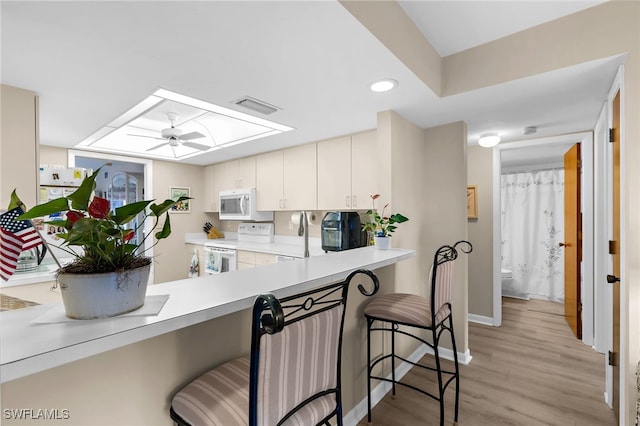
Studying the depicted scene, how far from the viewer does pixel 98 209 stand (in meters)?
0.69

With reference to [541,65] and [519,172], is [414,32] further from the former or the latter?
[519,172]

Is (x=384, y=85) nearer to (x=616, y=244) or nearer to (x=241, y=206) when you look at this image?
(x=616, y=244)

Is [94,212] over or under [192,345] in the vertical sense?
over

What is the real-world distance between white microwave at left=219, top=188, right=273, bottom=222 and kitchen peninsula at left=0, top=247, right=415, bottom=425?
2.76 m

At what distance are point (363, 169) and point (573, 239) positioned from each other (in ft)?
8.06

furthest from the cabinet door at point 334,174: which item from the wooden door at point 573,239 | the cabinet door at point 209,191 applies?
the wooden door at point 573,239

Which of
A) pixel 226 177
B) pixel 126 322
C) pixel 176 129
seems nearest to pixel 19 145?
pixel 176 129

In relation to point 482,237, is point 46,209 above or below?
above

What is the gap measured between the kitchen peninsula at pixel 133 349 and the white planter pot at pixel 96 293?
27 mm

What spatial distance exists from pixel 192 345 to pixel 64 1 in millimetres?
1416

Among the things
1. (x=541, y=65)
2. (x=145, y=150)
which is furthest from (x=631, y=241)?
(x=145, y=150)

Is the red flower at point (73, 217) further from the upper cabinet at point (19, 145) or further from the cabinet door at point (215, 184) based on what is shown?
the cabinet door at point (215, 184)

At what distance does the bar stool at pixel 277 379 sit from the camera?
0.77 metres

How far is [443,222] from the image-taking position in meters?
2.72
